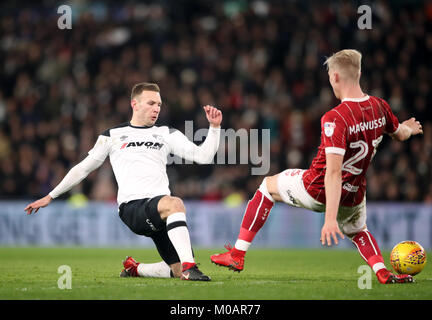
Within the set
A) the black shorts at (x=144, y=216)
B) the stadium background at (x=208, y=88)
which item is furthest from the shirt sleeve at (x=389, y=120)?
the stadium background at (x=208, y=88)

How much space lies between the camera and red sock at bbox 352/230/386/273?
6.44 meters

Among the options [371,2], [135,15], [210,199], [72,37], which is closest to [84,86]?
[72,37]

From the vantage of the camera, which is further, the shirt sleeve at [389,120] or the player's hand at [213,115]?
the player's hand at [213,115]

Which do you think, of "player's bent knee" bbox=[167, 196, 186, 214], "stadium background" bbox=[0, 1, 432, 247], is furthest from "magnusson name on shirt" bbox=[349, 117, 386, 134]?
"stadium background" bbox=[0, 1, 432, 247]

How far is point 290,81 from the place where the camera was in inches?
647

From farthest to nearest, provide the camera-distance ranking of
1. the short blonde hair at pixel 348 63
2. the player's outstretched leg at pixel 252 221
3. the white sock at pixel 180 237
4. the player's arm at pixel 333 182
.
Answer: the player's outstretched leg at pixel 252 221 < the white sock at pixel 180 237 < the short blonde hair at pixel 348 63 < the player's arm at pixel 333 182

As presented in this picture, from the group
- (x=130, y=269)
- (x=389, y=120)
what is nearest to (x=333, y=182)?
(x=389, y=120)

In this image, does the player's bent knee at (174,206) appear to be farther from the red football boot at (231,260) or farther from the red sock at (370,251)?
the red sock at (370,251)

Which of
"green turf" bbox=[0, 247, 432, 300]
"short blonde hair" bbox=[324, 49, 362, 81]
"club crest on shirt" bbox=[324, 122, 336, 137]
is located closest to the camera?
"green turf" bbox=[0, 247, 432, 300]

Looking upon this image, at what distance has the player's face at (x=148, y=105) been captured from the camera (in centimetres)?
714

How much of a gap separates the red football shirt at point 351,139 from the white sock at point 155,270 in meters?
1.78

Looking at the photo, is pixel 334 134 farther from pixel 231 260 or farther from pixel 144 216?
pixel 144 216

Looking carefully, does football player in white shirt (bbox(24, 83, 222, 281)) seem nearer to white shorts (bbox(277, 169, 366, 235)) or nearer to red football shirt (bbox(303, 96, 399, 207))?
white shorts (bbox(277, 169, 366, 235))

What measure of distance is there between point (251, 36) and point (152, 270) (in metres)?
11.1
